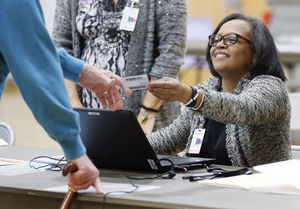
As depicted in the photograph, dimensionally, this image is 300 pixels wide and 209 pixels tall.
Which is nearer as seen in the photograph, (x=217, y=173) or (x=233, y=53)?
(x=217, y=173)

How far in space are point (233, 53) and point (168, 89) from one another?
0.54 m

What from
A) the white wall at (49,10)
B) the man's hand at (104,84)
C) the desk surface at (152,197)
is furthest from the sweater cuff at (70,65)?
the white wall at (49,10)

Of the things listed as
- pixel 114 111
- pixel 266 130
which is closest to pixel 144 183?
pixel 114 111

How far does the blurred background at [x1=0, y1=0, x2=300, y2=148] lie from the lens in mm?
5832

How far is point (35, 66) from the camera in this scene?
51.4 inches

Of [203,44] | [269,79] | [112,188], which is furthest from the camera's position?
[203,44]

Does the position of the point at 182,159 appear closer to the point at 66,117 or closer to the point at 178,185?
the point at 178,185

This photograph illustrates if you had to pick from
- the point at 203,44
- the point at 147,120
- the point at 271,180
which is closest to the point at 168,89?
the point at 271,180

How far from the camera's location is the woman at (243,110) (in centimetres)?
201

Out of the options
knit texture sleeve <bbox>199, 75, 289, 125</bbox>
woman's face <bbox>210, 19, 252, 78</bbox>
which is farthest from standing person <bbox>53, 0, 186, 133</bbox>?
knit texture sleeve <bbox>199, 75, 289, 125</bbox>

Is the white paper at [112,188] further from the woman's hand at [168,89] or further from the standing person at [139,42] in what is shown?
the standing person at [139,42]

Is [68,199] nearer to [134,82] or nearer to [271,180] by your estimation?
[134,82]

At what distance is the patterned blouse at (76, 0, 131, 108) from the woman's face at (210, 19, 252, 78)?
529 mm

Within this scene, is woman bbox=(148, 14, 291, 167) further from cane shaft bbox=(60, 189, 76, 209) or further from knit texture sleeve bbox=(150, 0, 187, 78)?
cane shaft bbox=(60, 189, 76, 209)
